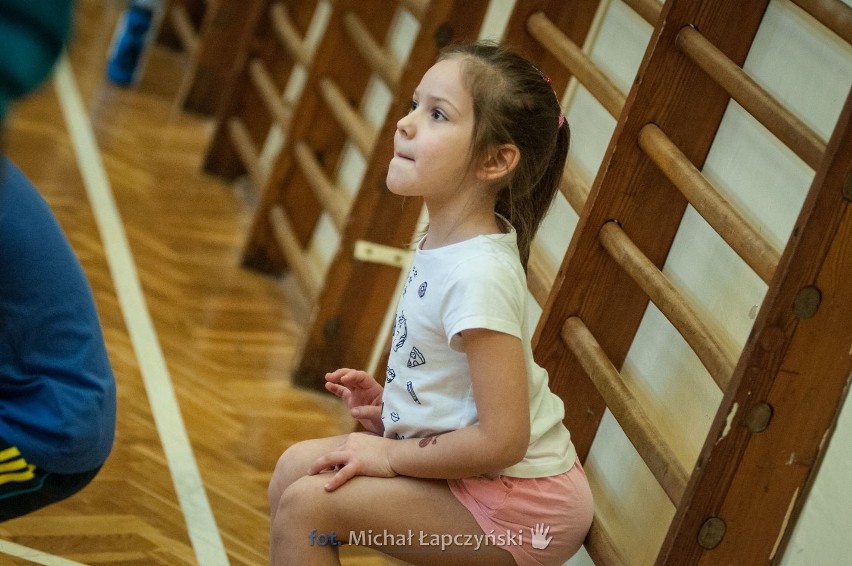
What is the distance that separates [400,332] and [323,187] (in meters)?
1.65

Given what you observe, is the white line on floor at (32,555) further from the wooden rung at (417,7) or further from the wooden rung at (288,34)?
the wooden rung at (288,34)

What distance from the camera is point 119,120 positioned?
4625mm

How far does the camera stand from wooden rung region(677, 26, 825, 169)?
1.59 metres

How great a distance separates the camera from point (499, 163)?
61.7 inches

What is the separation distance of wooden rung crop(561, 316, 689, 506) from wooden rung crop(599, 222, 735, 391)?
133mm

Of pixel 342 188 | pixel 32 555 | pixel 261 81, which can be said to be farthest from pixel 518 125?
pixel 261 81

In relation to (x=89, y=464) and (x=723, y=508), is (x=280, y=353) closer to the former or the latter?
(x=89, y=464)

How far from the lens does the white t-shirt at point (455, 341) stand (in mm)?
1464

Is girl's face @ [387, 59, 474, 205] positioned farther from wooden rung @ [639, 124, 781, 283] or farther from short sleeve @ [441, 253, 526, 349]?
wooden rung @ [639, 124, 781, 283]

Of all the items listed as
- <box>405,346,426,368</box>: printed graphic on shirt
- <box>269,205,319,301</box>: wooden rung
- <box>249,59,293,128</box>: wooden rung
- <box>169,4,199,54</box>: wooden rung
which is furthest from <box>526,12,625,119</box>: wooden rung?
<box>169,4,199,54</box>: wooden rung

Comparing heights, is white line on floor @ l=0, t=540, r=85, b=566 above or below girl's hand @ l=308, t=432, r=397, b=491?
below

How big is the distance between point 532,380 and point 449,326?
18 centimetres

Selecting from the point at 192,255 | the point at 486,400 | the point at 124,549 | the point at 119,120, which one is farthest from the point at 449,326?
the point at 119,120

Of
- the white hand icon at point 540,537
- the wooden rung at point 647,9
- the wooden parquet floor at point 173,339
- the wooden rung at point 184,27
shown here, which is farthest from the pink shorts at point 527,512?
the wooden rung at point 184,27
